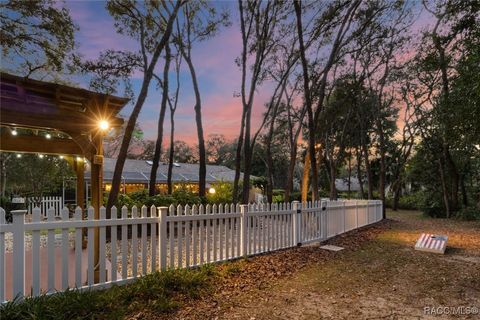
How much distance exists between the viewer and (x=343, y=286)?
448 cm

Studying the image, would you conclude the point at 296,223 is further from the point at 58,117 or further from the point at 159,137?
the point at 159,137

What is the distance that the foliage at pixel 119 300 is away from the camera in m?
3.02

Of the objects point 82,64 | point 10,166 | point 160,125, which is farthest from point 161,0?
point 10,166

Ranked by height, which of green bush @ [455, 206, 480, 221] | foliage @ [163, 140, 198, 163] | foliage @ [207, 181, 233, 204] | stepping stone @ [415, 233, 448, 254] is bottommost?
green bush @ [455, 206, 480, 221]

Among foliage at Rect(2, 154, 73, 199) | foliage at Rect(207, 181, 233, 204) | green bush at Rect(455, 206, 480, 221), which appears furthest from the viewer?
foliage at Rect(2, 154, 73, 199)

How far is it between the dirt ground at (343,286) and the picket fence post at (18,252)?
4.20 feet

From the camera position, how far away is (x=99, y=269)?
399 cm

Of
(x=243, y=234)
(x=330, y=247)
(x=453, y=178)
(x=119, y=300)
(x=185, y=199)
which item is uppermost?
(x=453, y=178)

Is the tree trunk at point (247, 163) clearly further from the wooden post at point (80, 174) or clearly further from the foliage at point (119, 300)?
the foliage at point (119, 300)

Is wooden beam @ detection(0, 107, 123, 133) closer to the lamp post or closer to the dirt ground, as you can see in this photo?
the lamp post

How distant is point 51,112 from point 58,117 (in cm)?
12

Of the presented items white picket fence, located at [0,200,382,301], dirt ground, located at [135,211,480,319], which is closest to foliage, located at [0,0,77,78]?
white picket fence, located at [0,200,382,301]

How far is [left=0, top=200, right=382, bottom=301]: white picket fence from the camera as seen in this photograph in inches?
A: 131

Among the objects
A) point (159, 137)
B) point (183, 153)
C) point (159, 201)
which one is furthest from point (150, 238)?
point (183, 153)
